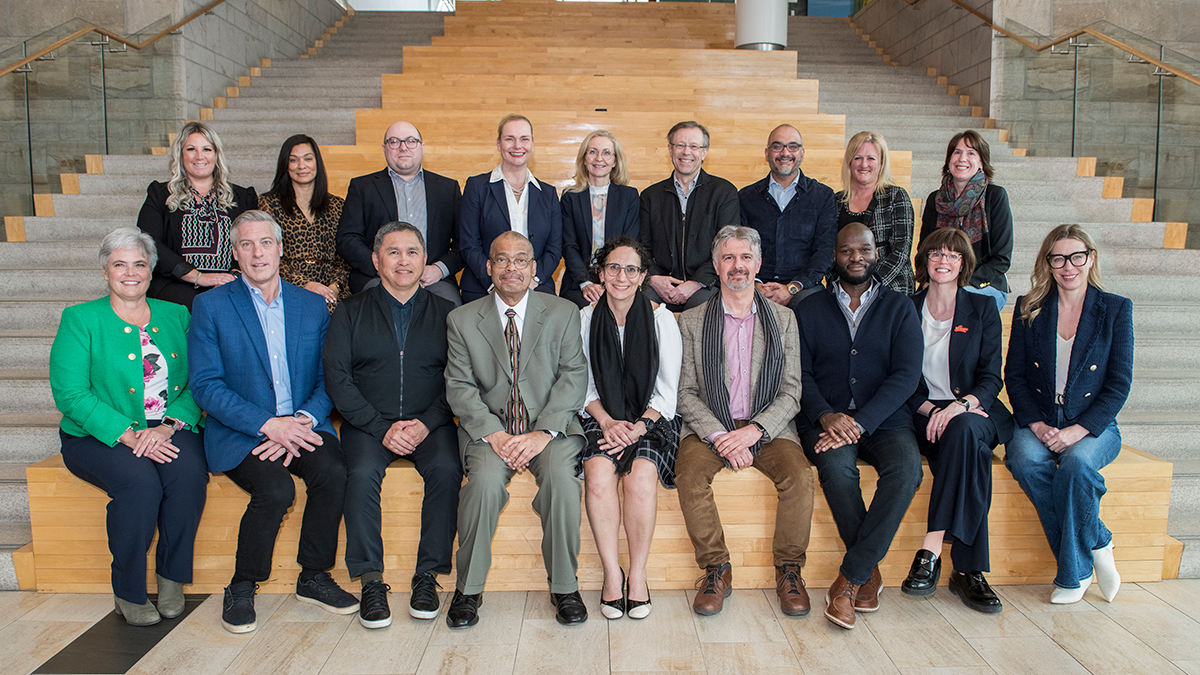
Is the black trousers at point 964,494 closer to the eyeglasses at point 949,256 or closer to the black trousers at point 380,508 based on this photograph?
the eyeglasses at point 949,256

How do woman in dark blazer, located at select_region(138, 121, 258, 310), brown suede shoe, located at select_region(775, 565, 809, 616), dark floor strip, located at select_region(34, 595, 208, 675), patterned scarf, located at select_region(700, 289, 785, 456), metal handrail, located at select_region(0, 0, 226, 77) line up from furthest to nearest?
metal handrail, located at select_region(0, 0, 226, 77) < woman in dark blazer, located at select_region(138, 121, 258, 310) < patterned scarf, located at select_region(700, 289, 785, 456) < brown suede shoe, located at select_region(775, 565, 809, 616) < dark floor strip, located at select_region(34, 595, 208, 675)

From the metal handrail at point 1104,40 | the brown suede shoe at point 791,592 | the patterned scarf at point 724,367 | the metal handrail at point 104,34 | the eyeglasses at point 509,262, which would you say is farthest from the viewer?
the metal handrail at point 1104,40

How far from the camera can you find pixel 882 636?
7.85 feet

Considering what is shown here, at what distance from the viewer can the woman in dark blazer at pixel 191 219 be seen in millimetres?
3191

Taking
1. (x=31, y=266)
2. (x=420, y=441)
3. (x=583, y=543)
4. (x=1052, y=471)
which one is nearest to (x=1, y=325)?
(x=31, y=266)

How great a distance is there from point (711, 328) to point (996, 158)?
12.8 ft

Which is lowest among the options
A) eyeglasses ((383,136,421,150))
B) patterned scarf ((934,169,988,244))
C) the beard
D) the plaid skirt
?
the plaid skirt

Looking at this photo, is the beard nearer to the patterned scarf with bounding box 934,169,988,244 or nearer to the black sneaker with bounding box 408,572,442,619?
the patterned scarf with bounding box 934,169,988,244

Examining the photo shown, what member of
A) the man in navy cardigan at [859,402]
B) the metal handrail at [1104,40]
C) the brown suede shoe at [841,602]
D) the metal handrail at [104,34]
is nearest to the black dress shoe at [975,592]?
the man in navy cardigan at [859,402]

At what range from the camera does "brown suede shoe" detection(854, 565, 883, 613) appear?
254 centimetres

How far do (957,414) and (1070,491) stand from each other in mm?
417

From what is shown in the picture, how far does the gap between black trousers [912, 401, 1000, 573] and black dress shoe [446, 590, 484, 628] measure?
1.53m

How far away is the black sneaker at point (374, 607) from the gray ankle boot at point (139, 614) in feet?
2.08

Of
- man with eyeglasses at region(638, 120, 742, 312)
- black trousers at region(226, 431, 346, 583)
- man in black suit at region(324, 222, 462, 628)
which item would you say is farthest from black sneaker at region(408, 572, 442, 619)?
man with eyeglasses at region(638, 120, 742, 312)
